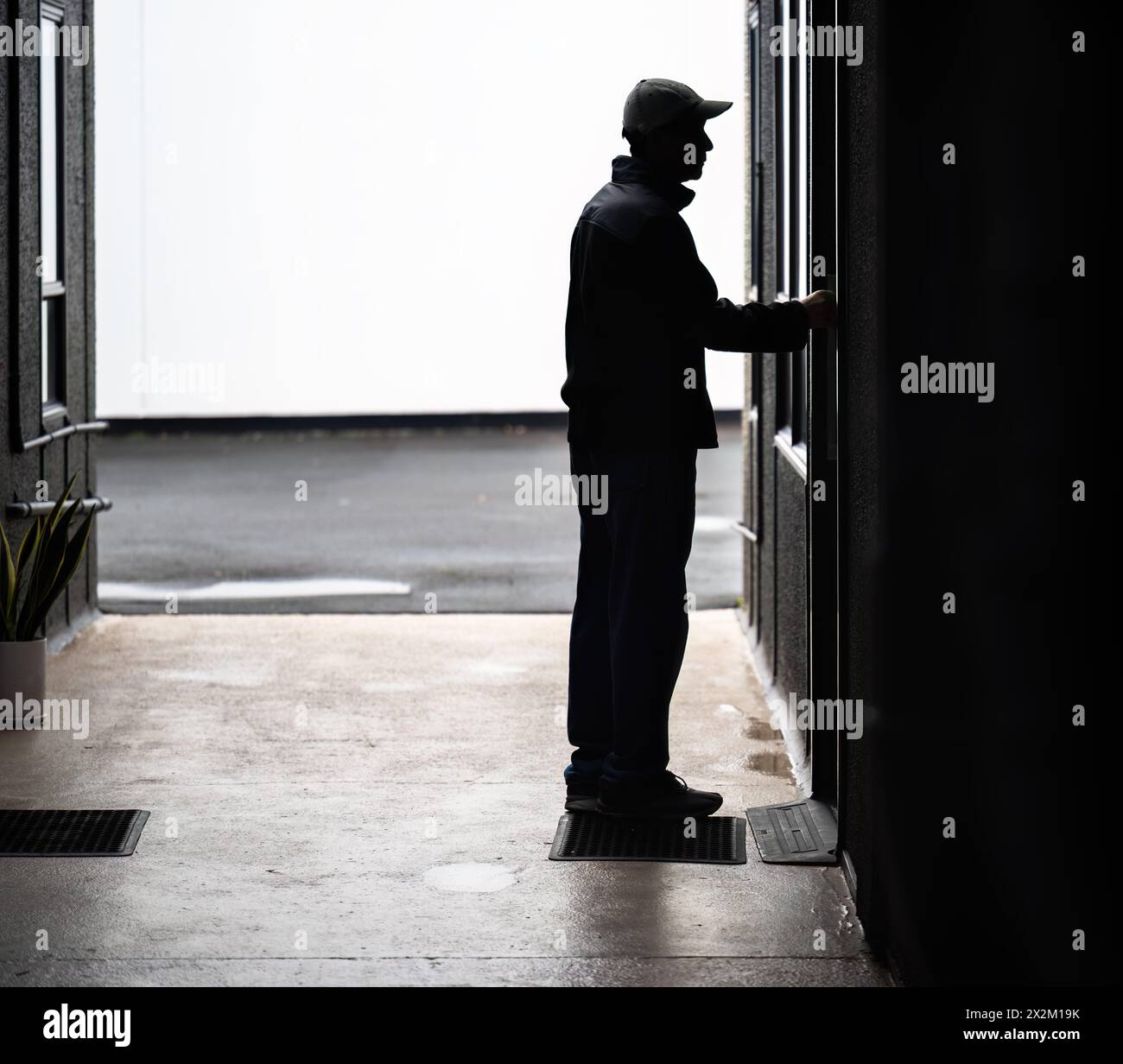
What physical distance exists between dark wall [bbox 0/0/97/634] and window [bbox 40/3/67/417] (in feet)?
0.15

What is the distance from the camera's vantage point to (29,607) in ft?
20.8

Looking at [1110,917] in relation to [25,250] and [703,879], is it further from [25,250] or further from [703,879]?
[25,250]

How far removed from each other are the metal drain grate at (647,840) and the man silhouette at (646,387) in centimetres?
5

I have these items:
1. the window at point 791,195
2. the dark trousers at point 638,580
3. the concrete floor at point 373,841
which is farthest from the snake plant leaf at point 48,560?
the window at point 791,195

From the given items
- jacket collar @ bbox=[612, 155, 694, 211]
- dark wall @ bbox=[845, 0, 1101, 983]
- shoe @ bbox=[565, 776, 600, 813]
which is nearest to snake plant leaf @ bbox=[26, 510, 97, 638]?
shoe @ bbox=[565, 776, 600, 813]

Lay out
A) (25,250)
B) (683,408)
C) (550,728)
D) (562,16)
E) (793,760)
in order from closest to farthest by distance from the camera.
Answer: (683,408), (793,760), (550,728), (25,250), (562,16)

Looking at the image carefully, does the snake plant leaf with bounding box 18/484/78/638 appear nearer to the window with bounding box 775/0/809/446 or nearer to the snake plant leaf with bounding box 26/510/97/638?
the snake plant leaf with bounding box 26/510/97/638

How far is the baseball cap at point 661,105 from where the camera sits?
4812 mm

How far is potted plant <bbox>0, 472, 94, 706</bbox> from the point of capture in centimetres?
632
